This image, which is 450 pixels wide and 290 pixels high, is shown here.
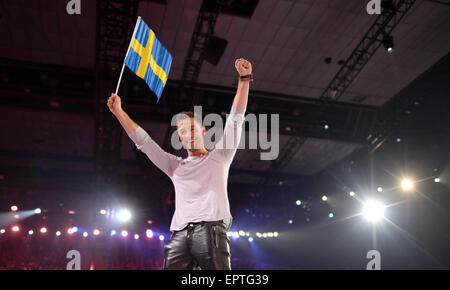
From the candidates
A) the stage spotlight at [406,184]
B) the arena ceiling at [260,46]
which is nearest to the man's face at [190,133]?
the arena ceiling at [260,46]

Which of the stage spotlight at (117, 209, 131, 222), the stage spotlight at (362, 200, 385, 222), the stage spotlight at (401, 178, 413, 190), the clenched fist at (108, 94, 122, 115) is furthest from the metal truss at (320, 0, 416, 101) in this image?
the stage spotlight at (117, 209, 131, 222)

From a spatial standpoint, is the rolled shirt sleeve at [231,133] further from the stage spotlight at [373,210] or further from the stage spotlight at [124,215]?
the stage spotlight at [124,215]

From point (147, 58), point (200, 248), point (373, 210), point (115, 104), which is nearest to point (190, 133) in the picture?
point (115, 104)

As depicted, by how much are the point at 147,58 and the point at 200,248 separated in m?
1.96

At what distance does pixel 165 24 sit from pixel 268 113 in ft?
13.0

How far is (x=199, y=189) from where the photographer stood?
5.25 ft

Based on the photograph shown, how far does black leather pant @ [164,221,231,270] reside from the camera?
138 centimetres

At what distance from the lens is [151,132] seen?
30.5ft

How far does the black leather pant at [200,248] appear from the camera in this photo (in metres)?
1.38

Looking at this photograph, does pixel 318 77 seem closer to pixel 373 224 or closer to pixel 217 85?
pixel 217 85

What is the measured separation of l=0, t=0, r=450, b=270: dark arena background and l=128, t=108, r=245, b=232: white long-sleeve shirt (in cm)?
526

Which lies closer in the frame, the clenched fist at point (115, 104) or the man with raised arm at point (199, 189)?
the man with raised arm at point (199, 189)

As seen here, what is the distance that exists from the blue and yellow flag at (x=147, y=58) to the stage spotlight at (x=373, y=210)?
908 centimetres
